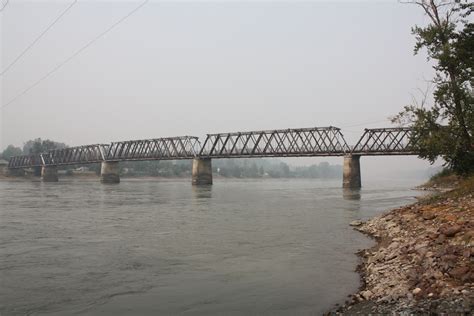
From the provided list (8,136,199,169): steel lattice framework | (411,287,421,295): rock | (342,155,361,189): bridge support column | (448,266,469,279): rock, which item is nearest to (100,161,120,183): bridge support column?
(8,136,199,169): steel lattice framework

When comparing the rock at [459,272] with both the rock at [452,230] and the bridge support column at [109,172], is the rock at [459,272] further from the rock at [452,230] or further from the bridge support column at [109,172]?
the bridge support column at [109,172]

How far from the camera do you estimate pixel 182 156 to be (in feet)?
375

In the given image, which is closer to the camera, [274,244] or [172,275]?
[172,275]

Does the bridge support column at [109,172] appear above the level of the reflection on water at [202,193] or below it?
above

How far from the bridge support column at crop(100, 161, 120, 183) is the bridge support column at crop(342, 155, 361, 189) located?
2979 inches

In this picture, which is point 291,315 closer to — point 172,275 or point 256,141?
point 172,275

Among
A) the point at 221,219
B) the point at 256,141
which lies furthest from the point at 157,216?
the point at 256,141

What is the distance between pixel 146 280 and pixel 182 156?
103 metres

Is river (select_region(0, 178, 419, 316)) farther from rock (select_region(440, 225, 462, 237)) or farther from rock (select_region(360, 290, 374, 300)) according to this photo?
rock (select_region(440, 225, 462, 237))

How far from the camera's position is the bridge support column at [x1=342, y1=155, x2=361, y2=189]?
86812 millimetres

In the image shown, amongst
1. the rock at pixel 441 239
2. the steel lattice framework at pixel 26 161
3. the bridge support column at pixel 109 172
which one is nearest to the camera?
the rock at pixel 441 239

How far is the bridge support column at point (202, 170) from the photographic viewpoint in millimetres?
108088

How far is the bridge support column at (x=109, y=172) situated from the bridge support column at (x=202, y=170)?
3462 centimetres

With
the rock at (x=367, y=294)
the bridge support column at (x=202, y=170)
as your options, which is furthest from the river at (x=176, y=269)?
the bridge support column at (x=202, y=170)
